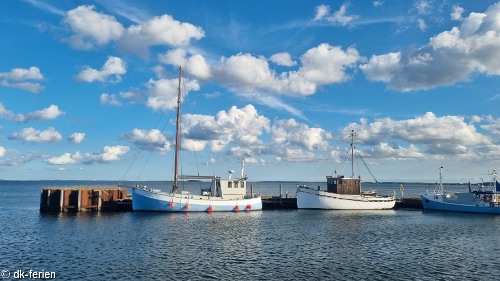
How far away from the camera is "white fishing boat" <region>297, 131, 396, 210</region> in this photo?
6800 cm

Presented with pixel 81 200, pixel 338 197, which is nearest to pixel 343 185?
pixel 338 197

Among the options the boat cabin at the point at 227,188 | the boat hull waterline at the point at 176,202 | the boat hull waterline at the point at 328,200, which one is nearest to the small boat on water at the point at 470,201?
the boat hull waterline at the point at 328,200

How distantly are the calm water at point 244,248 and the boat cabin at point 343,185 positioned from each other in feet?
48.0

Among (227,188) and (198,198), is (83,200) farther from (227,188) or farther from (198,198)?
(227,188)

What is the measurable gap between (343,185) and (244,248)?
3857cm

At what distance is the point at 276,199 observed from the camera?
71188 millimetres

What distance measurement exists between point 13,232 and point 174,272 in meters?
25.6

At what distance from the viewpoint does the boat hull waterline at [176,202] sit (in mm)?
57188

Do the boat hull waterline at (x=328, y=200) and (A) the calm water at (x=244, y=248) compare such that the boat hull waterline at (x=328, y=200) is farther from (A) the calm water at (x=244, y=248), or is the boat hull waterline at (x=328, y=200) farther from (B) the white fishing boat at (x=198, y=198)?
(A) the calm water at (x=244, y=248)

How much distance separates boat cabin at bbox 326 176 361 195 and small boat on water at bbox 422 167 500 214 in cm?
1466

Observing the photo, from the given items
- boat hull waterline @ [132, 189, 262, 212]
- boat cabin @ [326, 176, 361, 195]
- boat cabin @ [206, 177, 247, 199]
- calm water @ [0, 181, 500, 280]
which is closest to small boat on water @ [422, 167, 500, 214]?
calm water @ [0, 181, 500, 280]

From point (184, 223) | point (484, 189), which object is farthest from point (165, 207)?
point (484, 189)

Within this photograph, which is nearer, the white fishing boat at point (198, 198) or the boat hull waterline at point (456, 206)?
the white fishing boat at point (198, 198)

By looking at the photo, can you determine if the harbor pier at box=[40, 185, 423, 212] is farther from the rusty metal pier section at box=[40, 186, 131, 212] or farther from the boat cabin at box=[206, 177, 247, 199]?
the boat cabin at box=[206, 177, 247, 199]
